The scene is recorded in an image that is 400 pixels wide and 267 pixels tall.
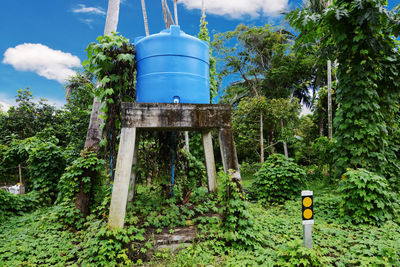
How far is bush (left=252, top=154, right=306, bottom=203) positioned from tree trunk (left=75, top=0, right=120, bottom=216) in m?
4.34

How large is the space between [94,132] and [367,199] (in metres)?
5.72

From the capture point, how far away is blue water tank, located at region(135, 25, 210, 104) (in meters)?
3.86

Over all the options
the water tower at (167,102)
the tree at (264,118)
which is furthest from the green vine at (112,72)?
the tree at (264,118)

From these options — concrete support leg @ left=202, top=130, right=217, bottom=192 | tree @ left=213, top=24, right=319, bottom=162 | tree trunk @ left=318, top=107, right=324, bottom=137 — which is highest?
tree @ left=213, top=24, right=319, bottom=162

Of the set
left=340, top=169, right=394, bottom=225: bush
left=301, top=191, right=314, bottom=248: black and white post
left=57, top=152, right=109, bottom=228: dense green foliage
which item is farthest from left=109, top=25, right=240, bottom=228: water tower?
left=340, top=169, right=394, bottom=225: bush

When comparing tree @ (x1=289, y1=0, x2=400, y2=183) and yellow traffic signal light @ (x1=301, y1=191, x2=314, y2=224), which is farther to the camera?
tree @ (x1=289, y1=0, x2=400, y2=183)

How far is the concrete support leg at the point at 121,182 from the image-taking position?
354 cm

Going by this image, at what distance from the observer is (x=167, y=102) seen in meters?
3.88

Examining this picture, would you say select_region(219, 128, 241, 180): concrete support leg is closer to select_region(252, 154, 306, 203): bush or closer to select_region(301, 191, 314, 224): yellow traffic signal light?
select_region(301, 191, 314, 224): yellow traffic signal light

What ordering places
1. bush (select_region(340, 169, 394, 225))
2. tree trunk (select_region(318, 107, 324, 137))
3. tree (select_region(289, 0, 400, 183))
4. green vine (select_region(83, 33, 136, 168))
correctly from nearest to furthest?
green vine (select_region(83, 33, 136, 168)) < bush (select_region(340, 169, 394, 225)) < tree (select_region(289, 0, 400, 183)) < tree trunk (select_region(318, 107, 324, 137))

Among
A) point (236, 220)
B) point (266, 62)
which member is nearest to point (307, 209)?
point (236, 220)

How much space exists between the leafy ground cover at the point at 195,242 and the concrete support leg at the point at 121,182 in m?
0.19

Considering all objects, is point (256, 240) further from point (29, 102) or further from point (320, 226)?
point (29, 102)

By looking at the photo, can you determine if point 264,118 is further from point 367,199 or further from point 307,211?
point 307,211
